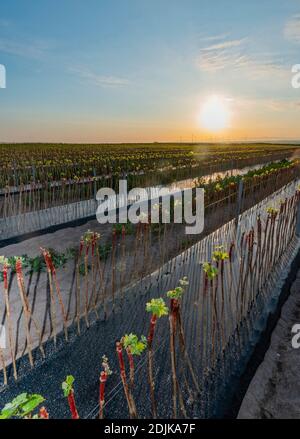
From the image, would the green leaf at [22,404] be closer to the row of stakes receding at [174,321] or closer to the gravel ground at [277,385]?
the row of stakes receding at [174,321]

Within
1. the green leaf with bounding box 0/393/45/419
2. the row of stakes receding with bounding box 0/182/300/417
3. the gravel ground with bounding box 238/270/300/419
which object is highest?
the green leaf with bounding box 0/393/45/419

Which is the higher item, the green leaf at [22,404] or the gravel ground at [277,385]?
the green leaf at [22,404]

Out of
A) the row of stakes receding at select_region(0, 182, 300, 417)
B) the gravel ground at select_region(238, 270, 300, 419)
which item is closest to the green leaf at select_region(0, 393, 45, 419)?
the row of stakes receding at select_region(0, 182, 300, 417)

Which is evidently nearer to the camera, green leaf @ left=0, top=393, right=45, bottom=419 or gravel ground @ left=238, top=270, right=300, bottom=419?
green leaf @ left=0, top=393, right=45, bottom=419

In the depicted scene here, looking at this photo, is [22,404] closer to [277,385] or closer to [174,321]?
[174,321]

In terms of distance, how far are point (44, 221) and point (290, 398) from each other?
7.20 metres

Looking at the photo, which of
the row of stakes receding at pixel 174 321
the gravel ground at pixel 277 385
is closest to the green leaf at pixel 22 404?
the row of stakes receding at pixel 174 321

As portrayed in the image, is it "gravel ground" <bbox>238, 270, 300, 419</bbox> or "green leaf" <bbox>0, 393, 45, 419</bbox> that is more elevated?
"green leaf" <bbox>0, 393, 45, 419</bbox>

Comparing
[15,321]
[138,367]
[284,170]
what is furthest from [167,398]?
[284,170]

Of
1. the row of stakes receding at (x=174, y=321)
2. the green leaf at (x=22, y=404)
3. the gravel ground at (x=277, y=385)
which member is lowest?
the gravel ground at (x=277, y=385)

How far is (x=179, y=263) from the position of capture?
217 inches

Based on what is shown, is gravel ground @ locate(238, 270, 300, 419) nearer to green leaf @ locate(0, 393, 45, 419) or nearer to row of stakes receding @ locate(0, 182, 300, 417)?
row of stakes receding @ locate(0, 182, 300, 417)

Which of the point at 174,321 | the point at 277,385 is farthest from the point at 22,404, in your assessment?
the point at 277,385
